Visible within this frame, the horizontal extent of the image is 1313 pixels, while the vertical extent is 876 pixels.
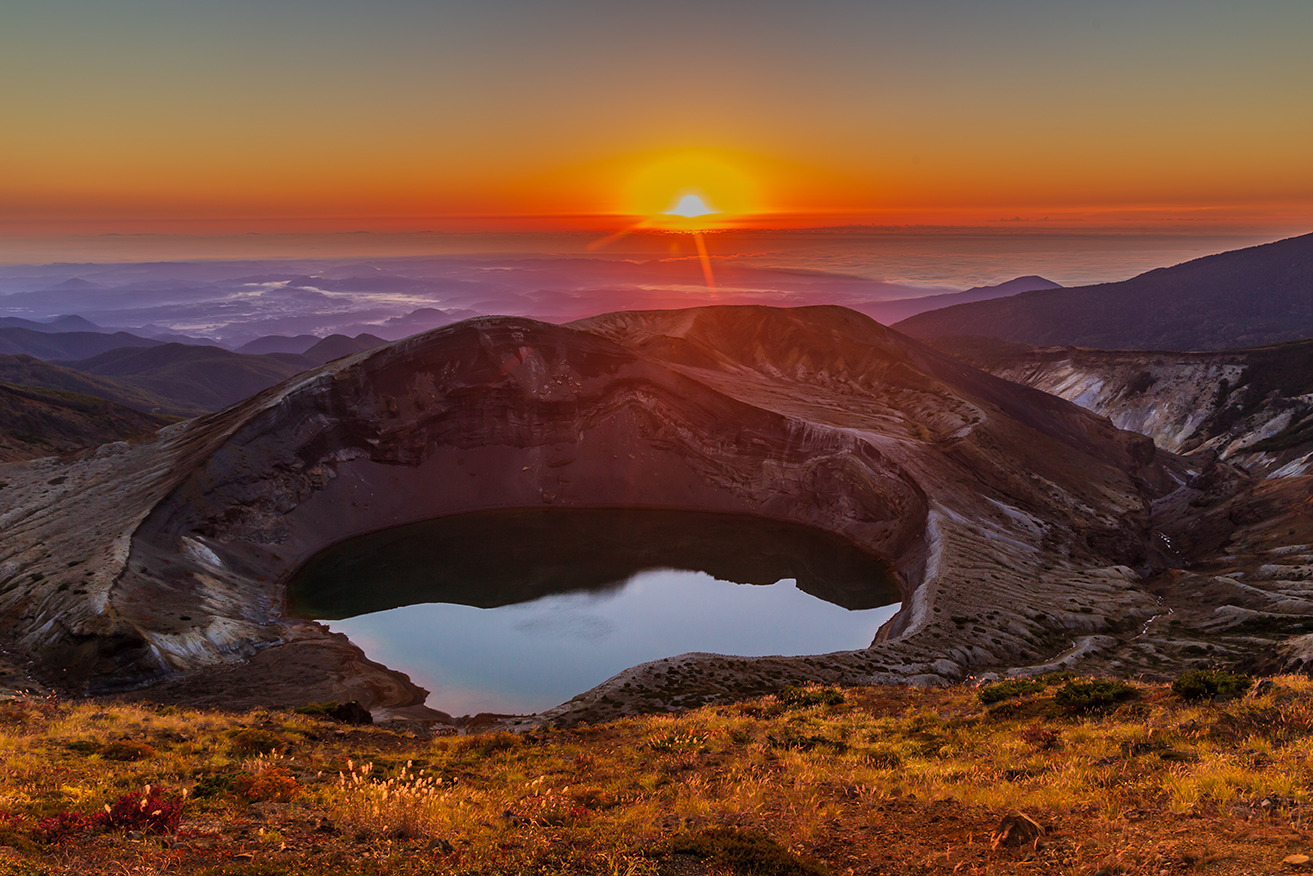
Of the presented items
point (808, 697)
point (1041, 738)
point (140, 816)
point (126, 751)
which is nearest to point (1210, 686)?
point (1041, 738)

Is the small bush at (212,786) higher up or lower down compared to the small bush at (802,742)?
higher up

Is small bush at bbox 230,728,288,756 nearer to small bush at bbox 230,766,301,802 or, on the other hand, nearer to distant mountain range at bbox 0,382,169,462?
small bush at bbox 230,766,301,802

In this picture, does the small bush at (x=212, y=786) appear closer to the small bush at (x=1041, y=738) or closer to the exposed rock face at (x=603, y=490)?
the small bush at (x=1041, y=738)

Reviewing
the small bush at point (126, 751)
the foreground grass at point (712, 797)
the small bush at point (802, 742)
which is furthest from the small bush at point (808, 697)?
the small bush at point (126, 751)

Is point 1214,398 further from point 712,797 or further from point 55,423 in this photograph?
point 55,423

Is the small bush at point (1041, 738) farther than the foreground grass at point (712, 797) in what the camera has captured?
Yes

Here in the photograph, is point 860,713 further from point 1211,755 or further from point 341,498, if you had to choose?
point 341,498
